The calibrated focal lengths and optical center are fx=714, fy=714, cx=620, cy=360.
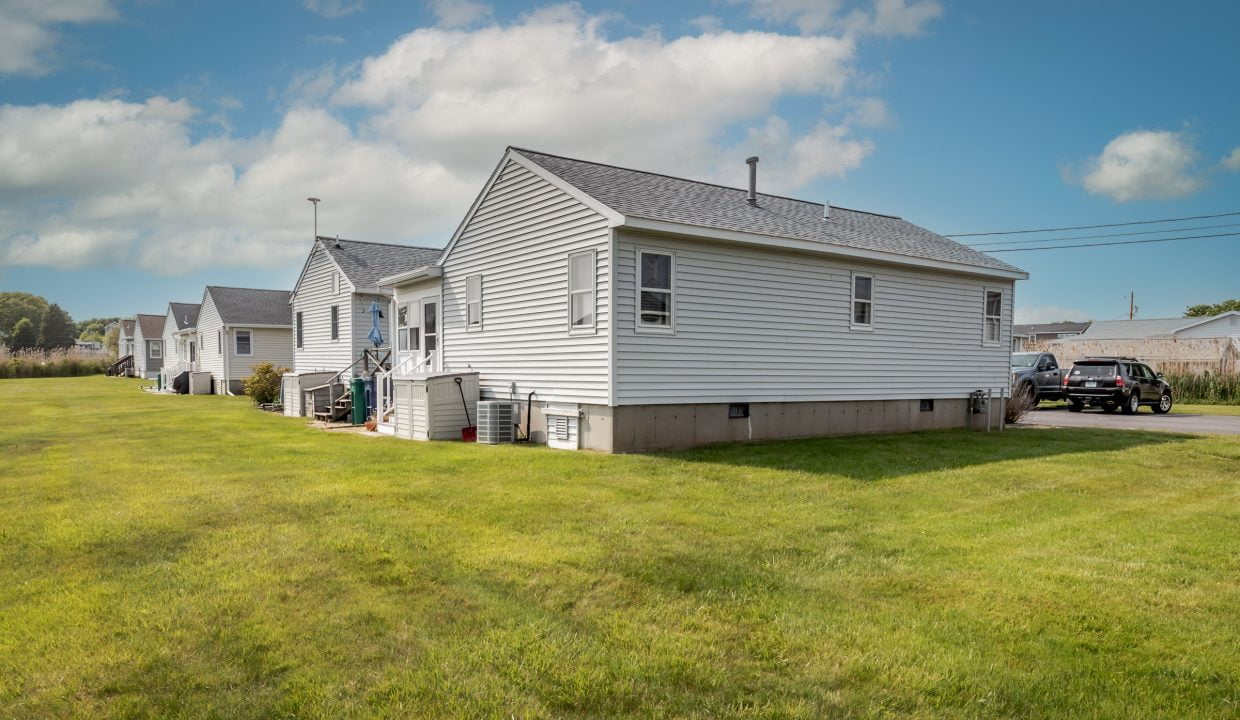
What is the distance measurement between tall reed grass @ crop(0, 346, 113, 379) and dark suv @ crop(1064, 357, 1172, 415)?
201 ft

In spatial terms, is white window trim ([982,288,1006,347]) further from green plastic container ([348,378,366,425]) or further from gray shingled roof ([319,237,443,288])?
gray shingled roof ([319,237,443,288])

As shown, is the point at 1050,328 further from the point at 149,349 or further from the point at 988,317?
the point at 149,349

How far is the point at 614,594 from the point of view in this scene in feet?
15.5

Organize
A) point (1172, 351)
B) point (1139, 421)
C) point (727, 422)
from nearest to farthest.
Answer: point (727, 422)
point (1139, 421)
point (1172, 351)

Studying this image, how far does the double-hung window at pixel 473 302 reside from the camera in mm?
14766

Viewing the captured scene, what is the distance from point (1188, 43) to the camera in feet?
74.9

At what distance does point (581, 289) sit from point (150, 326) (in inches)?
2072

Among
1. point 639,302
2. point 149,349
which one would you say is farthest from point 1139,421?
point 149,349

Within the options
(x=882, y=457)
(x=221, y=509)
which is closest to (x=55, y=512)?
(x=221, y=509)

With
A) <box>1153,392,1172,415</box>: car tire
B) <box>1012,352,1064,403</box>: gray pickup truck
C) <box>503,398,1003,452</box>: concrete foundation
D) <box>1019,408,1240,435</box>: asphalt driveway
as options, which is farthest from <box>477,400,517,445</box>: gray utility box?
<box>1153,392,1172,415</box>: car tire

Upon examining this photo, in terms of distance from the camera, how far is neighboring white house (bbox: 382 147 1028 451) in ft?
37.6

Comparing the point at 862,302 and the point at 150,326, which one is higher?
the point at 150,326

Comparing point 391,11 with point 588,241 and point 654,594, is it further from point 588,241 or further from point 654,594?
point 654,594

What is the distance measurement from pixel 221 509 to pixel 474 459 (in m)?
3.87
